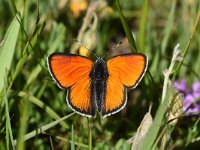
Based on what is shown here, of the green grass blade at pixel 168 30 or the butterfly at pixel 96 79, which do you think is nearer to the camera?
the butterfly at pixel 96 79

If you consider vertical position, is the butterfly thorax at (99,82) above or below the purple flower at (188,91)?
above

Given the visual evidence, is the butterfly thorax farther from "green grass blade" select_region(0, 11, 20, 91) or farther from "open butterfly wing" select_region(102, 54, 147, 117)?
"green grass blade" select_region(0, 11, 20, 91)

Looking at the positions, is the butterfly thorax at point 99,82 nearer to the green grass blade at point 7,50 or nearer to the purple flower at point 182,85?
the green grass blade at point 7,50

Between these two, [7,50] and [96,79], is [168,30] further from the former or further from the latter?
[7,50]

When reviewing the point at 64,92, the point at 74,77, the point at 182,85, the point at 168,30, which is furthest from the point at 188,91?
the point at 74,77

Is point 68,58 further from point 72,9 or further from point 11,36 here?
point 72,9

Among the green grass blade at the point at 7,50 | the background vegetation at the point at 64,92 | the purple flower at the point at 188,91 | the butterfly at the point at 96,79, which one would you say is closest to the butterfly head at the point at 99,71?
the butterfly at the point at 96,79

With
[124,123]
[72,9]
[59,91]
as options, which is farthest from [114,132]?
[72,9]

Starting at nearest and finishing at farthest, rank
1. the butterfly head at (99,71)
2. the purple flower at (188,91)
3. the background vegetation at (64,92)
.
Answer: the background vegetation at (64,92) → the butterfly head at (99,71) → the purple flower at (188,91)

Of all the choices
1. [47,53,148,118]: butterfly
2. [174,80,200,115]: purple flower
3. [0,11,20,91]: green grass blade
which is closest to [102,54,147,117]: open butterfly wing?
[47,53,148,118]: butterfly
